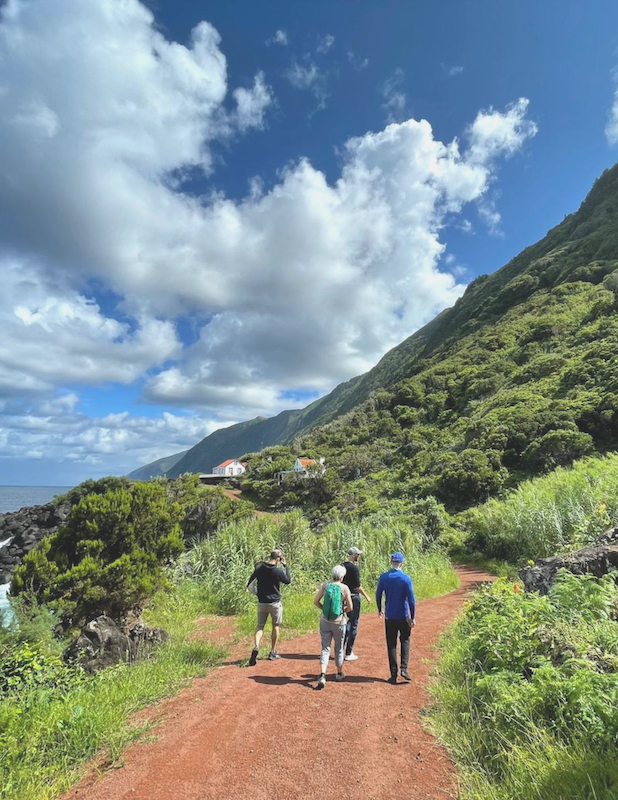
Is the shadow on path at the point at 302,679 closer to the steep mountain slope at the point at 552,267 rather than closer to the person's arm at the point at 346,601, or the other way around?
the person's arm at the point at 346,601

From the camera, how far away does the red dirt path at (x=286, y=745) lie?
3.59 meters

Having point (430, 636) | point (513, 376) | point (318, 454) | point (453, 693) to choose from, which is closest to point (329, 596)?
point (453, 693)

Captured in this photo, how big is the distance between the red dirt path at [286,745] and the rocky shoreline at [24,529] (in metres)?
32.3

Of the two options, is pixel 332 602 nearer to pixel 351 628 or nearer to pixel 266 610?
pixel 351 628

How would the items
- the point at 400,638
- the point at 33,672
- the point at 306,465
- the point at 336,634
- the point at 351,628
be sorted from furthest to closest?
1. the point at 306,465
2. the point at 351,628
3. the point at 336,634
4. the point at 400,638
5. the point at 33,672

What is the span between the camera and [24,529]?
43.8 m

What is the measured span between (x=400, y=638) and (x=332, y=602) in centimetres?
103

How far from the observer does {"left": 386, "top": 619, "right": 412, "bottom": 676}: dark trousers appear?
5.87m

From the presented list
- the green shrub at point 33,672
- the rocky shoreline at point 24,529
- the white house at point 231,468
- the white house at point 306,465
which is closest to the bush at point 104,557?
the green shrub at point 33,672

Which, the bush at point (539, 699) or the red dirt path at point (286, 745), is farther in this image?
the red dirt path at point (286, 745)

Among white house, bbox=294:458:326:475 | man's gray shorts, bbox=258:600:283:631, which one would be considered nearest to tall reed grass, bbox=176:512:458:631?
man's gray shorts, bbox=258:600:283:631

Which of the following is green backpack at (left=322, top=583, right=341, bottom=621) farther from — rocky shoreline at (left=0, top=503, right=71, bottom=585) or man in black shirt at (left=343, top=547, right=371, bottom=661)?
rocky shoreline at (left=0, top=503, right=71, bottom=585)

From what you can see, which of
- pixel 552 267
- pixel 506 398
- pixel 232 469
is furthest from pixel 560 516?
pixel 232 469

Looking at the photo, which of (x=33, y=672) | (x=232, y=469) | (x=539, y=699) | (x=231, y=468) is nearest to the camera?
(x=539, y=699)
